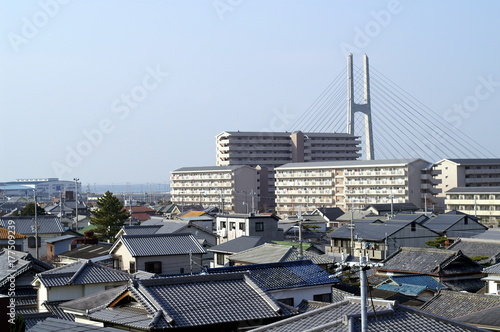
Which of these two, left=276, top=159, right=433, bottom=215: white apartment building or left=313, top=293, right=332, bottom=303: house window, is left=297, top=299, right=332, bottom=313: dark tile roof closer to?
left=313, top=293, right=332, bottom=303: house window

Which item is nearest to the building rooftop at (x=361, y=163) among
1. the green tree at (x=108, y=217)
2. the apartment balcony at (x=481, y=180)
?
the apartment balcony at (x=481, y=180)

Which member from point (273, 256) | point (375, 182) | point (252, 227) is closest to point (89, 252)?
point (273, 256)

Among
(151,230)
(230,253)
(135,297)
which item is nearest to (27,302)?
(135,297)

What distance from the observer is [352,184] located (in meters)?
68.6

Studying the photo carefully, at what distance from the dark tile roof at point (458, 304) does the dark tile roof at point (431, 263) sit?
659 centimetres

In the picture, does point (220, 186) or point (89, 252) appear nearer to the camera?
point (89, 252)

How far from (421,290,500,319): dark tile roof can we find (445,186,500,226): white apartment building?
125 ft

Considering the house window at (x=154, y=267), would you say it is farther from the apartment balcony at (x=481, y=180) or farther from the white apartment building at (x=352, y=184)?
the apartment balcony at (x=481, y=180)

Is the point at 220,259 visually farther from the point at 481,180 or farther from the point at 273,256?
the point at 481,180

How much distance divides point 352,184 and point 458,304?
53.6m

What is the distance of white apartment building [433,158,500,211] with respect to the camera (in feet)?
213

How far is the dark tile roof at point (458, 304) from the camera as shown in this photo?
14719 mm

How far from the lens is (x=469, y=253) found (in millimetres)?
27625

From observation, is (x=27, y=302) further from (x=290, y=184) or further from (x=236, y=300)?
(x=290, y=184)
